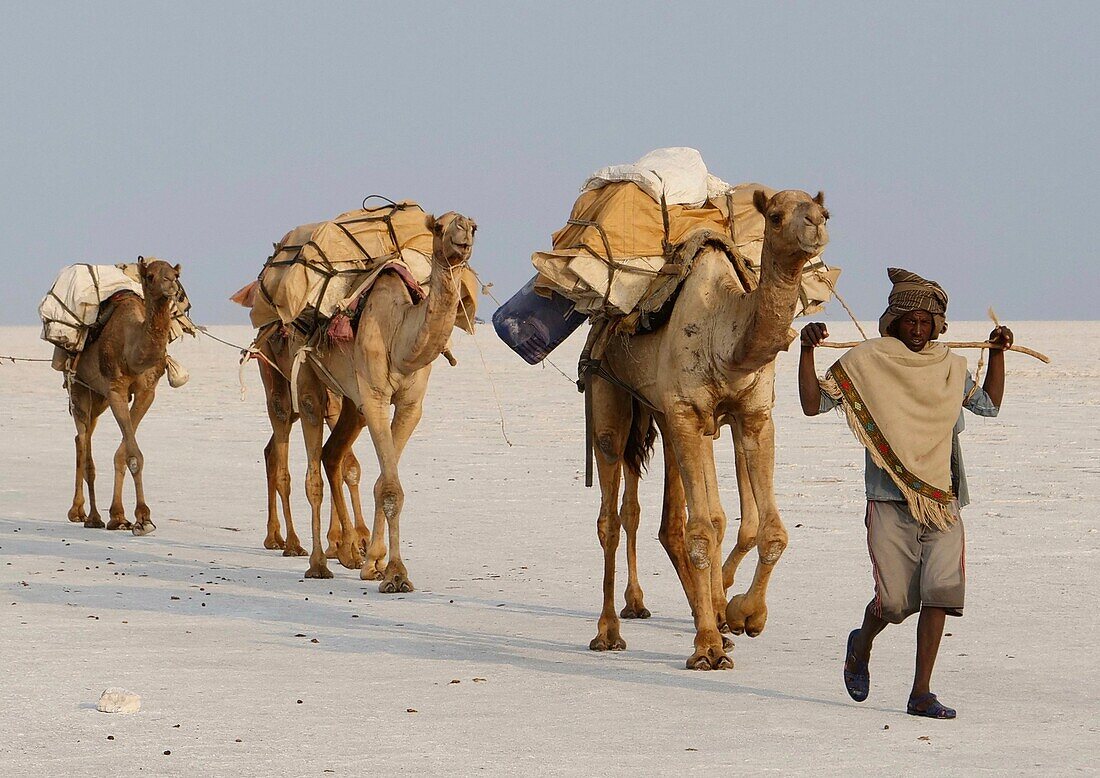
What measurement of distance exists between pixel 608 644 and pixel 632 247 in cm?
228

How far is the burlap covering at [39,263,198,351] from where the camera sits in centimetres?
1633

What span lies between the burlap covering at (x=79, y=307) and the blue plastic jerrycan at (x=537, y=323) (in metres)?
6.80

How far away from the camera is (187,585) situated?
480 inches

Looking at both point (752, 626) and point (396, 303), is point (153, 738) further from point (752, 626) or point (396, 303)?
point (396, 303)

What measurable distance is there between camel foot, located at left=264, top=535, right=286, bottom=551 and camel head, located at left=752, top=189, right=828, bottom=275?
7.98 metres

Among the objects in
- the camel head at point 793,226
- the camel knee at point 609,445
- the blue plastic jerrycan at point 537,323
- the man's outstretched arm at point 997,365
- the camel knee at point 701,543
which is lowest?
the camel knee at point 701,543

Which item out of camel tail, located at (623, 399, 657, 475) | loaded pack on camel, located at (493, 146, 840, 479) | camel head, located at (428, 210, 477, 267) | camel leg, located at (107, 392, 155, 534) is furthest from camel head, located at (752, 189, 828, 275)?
camel leg, located at (107, 392, 155, 534)

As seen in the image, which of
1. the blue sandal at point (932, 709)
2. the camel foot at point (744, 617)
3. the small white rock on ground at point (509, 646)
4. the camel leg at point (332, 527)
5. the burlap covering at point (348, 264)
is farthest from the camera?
the camel leg at point (332, 527)

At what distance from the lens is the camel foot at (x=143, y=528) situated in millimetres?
15320

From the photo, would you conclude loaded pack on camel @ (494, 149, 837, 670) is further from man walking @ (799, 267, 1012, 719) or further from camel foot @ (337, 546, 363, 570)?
camel foot @ (337, 546, 363, 570)

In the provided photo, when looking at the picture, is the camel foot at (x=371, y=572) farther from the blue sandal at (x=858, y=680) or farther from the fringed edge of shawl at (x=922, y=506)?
the fringed edge of shawl at (x=922, y=506)

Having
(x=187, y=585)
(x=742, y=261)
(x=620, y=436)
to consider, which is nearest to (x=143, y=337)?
(x=187, y=585)

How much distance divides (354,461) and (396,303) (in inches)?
86.6

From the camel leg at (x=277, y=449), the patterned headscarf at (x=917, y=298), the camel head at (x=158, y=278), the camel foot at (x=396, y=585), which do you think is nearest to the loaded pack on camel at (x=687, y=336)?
the patterned headscarf at (x=917, y=298)
